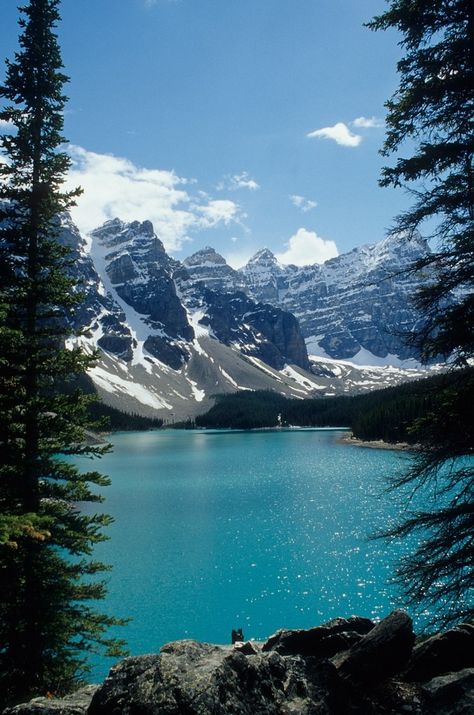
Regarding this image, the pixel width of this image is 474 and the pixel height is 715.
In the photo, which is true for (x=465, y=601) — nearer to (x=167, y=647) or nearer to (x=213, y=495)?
(x=167, y=647)

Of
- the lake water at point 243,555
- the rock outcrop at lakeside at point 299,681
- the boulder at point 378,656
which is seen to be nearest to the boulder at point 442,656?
the rock outcrop at lakeside at point 299,681

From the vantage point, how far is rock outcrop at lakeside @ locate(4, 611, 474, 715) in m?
7.95

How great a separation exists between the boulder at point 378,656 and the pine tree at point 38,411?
7.59 metres

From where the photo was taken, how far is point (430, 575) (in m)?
11.1

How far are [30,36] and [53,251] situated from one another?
24.5 feet

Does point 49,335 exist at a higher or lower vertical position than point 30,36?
lower

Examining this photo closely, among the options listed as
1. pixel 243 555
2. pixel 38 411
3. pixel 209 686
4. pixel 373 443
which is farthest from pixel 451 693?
pixel 373 443

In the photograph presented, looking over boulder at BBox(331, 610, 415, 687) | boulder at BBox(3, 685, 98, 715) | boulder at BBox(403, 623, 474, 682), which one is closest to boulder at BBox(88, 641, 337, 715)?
boulder at BBox(331, 610, 415, 687)

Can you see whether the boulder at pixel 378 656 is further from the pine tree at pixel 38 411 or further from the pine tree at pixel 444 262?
the pine tree at pixel 38 411

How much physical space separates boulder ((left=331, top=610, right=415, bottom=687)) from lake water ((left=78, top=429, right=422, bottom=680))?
2.82 metres

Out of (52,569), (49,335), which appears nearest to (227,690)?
(52,569)

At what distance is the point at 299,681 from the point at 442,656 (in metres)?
3.12

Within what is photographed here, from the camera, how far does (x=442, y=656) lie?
395 inches

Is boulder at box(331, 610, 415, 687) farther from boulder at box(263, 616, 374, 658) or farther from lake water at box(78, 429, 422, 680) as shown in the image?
lake water at box(78, 429, 422, 680)
